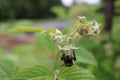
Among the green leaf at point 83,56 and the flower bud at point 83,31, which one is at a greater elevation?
the flower bud at point 83,31

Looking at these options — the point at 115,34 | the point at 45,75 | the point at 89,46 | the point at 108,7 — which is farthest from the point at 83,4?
the point at 45,75

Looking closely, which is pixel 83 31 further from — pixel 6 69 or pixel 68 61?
pixel 6 69

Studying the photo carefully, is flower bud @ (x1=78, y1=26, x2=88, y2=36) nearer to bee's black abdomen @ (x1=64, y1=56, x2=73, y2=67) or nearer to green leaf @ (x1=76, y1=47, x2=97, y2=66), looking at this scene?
bee's black abdomen @ (x1=64, y1=56, x2=73, y2=67)

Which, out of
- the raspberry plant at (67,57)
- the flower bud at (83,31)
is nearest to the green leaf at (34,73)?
the raspberry plant at (67,57)

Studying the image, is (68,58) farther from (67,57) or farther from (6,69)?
(6,69)

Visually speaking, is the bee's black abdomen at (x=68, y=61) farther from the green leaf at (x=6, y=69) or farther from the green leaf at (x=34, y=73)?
the green leaf at (x=6, y=69)

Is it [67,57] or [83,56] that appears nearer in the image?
[67,57]

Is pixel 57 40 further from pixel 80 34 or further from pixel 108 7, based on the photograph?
pixel 108 7

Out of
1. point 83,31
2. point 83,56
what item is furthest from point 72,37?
point 83,56
